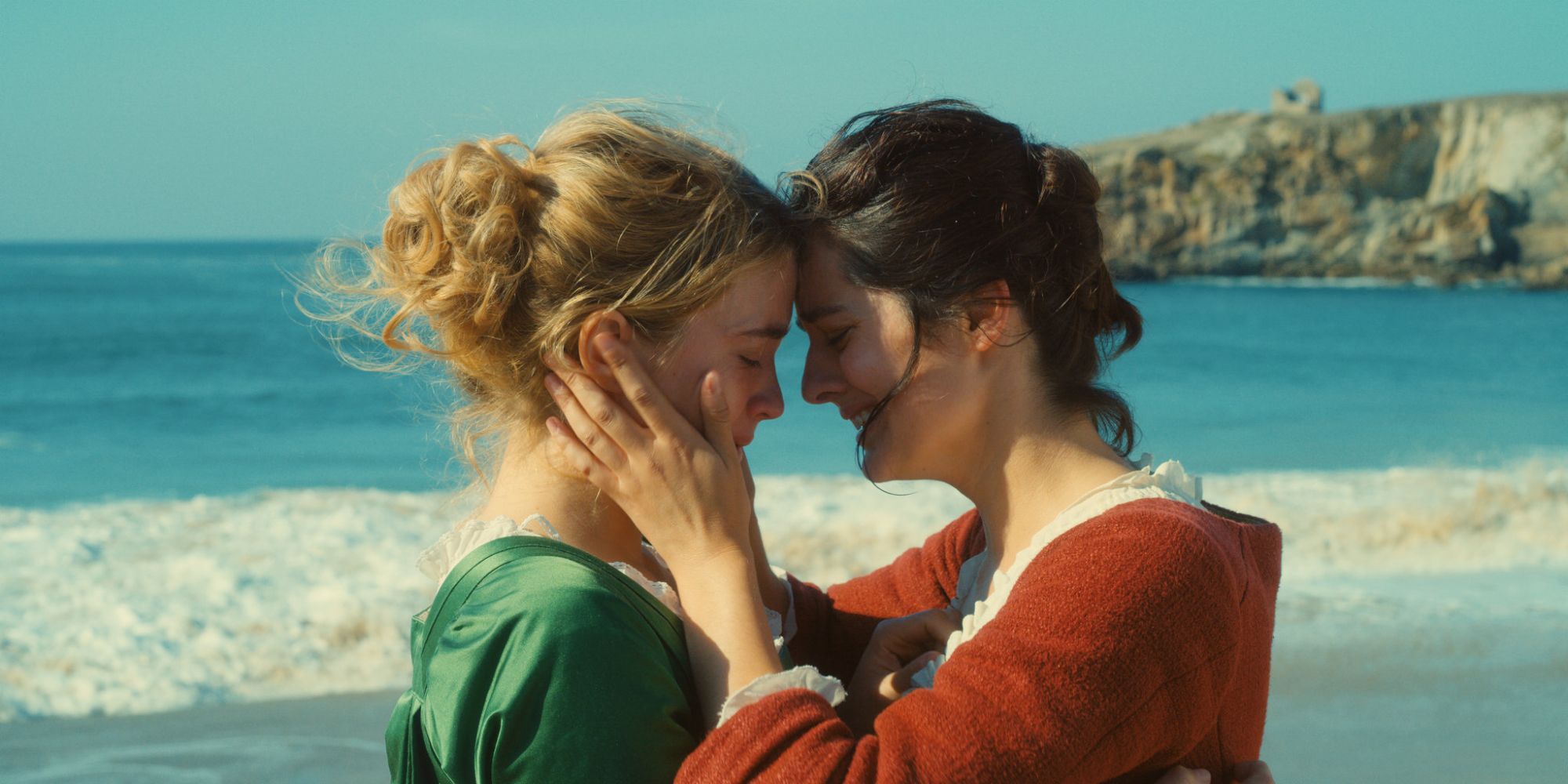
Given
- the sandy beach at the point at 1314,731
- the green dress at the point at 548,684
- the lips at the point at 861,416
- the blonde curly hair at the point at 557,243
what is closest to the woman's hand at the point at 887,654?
the lips at the point at 861,416

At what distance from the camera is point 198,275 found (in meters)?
63.0

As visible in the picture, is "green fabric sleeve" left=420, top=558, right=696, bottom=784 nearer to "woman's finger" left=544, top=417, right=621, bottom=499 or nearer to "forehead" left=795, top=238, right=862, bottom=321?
"woman's finger" left=544, top=417, right=621, bottom=499

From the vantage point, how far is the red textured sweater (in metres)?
1.79

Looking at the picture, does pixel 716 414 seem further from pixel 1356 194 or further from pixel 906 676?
pixel 1356 194

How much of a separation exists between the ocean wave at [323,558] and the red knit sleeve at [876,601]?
9.92 ft

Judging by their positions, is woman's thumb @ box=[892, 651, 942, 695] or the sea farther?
the sea

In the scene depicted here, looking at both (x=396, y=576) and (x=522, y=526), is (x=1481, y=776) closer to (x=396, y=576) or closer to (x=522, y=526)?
(x=522, y=526)

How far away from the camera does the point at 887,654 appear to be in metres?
2.54

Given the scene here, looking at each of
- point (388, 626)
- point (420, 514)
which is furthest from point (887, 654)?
point (420, 514)

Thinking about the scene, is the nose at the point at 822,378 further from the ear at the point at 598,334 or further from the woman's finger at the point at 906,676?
the woman's finger at the point at 906,676

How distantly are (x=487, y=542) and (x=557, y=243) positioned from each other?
0.52 meters

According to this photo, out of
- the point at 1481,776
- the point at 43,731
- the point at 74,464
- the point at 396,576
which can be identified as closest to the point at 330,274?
the point at 43,731

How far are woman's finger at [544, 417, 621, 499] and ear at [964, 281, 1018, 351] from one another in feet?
2.32

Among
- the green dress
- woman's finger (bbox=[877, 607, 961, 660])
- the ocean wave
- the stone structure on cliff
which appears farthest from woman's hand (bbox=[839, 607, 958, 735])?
the stone structure on cliff
